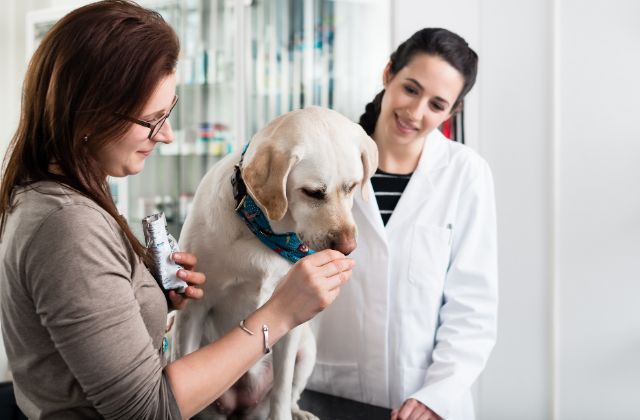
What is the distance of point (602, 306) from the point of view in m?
2.21

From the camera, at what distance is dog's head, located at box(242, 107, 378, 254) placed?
3.46 ft

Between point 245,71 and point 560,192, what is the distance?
1.67 meters

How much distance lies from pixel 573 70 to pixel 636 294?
851mm

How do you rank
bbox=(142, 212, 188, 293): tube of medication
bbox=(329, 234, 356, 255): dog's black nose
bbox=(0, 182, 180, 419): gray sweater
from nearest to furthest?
bbox=(0, 182, 180, 419): gray sweater
bbox=(142, 212, 188, 293): tube of medication
bbox=(329, 234, 356, 255): dog's black nose

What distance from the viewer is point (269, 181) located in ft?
3.46

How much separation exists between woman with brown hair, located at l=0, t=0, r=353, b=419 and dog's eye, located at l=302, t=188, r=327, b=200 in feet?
0.99

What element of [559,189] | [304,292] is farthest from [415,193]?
[559,189]

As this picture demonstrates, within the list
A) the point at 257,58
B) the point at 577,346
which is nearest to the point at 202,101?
the point at 257,58

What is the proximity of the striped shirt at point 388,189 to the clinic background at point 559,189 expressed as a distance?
1001 mm

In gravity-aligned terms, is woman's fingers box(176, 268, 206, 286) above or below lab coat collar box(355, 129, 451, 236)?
below

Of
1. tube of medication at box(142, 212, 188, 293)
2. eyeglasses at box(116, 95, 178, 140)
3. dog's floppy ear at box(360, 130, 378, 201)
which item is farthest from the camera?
dog's floppy ear at box(360, 130, 378, 201)

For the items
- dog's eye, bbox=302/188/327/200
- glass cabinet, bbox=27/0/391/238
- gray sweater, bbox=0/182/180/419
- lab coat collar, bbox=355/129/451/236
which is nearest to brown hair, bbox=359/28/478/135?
lab coat collar, bbox=355/129/451/236

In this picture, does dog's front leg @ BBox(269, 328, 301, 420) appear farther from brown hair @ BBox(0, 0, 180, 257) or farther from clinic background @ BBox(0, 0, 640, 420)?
clinic background @ BBox(0, 0, 640, 420)

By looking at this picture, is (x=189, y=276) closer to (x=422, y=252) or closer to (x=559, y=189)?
(x=422, y=252)
